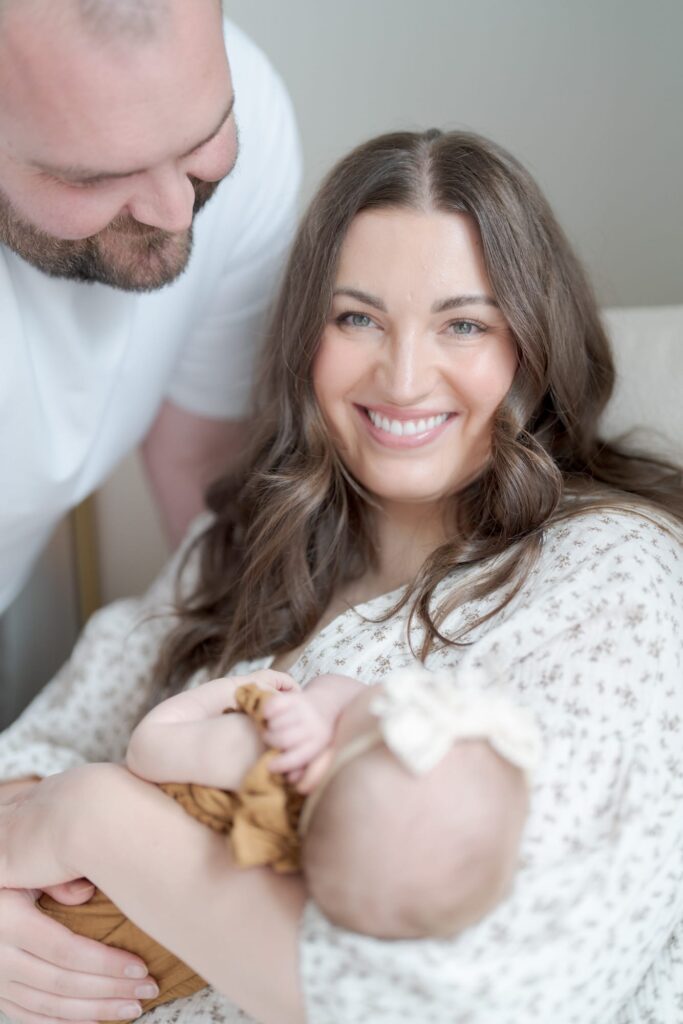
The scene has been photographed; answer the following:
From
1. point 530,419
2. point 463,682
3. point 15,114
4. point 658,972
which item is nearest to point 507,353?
point 530,419

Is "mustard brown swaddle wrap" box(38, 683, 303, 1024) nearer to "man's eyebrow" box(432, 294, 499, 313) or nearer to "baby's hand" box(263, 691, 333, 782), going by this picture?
"baby's hand" box(263, 691, 333, 782)

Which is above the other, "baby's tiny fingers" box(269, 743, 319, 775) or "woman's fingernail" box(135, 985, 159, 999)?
"baby's tiny fingers" box(269, 743, 319, 775)

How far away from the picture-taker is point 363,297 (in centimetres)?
146

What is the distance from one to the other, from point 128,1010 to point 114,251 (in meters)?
0.95

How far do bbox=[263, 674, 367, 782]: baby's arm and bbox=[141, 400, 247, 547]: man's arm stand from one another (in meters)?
0.99

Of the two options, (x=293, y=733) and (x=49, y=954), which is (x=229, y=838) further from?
(x=49, y=954)

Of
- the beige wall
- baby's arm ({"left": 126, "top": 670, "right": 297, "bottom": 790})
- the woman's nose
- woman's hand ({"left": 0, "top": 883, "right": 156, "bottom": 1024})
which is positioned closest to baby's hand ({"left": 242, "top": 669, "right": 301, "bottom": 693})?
baby's arm ({"left": 126, "top": 670, "right": 297, "bottom": 790})

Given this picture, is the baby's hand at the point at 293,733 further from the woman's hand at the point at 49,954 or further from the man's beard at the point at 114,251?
the man's beard at the point at 114,251

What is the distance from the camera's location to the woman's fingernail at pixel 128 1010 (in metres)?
1.28

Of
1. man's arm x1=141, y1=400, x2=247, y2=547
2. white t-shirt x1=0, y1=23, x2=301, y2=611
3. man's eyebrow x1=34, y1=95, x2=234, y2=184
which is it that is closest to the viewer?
man's eyebrow x1=34, y1=95, x2=234, y2=184

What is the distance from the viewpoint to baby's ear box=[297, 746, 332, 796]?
1.05 metres

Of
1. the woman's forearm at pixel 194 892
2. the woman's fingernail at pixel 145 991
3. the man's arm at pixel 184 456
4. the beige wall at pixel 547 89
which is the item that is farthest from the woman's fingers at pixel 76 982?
the beige wall at pixel 547 89

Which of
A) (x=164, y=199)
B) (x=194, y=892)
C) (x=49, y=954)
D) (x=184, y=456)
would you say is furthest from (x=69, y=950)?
(x=184, y=456)

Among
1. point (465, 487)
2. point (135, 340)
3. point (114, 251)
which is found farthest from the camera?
point (135, 340)
